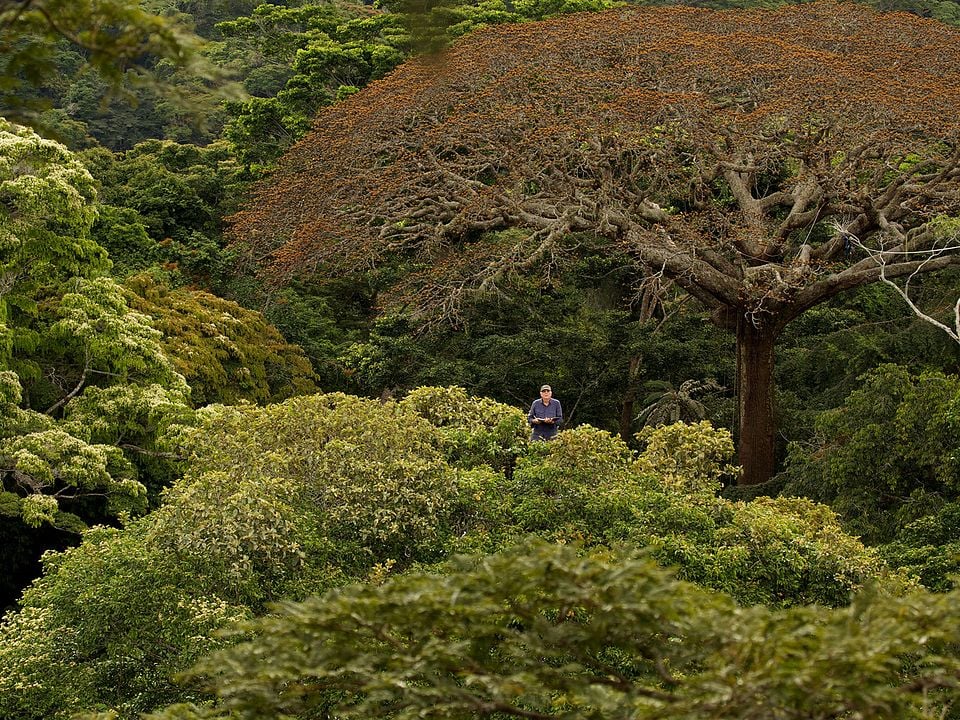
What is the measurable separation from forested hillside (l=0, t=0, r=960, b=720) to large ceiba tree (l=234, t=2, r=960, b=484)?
66 millimetres

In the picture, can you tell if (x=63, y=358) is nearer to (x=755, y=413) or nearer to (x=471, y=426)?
(x=471, y=426)

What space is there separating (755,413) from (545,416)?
5009 mm

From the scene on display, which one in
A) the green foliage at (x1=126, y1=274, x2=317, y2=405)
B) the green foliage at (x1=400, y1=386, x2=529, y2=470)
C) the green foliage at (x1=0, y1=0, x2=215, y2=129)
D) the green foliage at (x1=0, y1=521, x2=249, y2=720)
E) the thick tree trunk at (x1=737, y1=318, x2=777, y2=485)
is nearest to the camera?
the green foliage at (x1=0, y1=0, x2=215, y2=129)

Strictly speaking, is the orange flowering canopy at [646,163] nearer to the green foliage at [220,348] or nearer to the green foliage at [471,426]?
the green foliage at [220,348]

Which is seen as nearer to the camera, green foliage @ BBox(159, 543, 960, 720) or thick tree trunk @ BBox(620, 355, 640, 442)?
green foliage @ BBox(159, 543, 960, 720)

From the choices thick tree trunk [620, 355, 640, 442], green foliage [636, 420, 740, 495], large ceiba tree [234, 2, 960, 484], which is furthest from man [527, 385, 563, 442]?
thick tree trunk [620, 355, 640, 442]

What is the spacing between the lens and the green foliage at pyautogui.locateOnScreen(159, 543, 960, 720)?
10.1ft

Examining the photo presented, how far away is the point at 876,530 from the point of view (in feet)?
35.5

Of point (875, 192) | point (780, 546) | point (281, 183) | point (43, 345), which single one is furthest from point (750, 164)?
point (43, 345)

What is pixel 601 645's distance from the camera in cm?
352

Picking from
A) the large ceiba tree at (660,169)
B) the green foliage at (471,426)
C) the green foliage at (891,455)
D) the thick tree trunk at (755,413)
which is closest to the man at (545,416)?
the green foliage at (471,426)

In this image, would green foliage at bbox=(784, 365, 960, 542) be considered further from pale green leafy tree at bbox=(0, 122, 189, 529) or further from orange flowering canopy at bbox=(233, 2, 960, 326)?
pale green leafy tree at bbox=(0, 122, 189, 529)

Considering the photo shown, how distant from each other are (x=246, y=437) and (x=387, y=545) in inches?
60.8

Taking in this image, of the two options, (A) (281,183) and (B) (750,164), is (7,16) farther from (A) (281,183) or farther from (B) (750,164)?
(A) (281,183)
